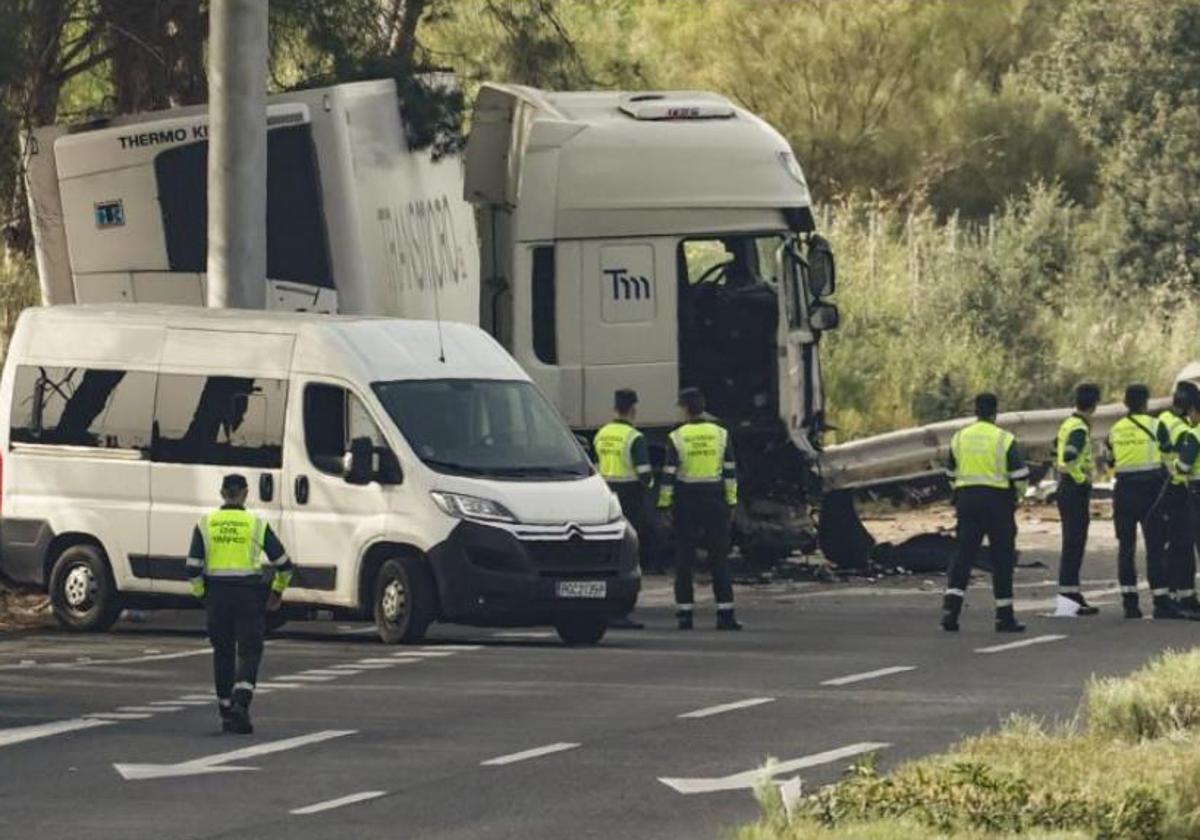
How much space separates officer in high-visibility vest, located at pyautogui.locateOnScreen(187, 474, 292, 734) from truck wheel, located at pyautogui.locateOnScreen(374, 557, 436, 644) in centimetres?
466

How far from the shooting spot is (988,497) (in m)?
23.3

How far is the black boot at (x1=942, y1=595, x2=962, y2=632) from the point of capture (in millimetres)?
23406

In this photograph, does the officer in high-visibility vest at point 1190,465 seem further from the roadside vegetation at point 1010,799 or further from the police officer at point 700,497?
the roadside vegetation at point 1010,799

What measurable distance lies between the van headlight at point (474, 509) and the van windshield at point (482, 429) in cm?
31

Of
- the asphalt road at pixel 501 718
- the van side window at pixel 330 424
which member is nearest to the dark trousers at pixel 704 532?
the asphalt road at pixel 501 718

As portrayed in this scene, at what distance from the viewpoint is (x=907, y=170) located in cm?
6222

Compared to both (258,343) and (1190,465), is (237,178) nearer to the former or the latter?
(258,343)

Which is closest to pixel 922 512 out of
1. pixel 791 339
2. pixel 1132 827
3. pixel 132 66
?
pixel 791 339

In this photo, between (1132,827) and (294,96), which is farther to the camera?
(294,96)

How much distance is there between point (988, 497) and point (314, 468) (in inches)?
192

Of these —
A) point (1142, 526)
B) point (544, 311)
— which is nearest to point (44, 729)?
point (1142, 526)

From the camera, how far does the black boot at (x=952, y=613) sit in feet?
76.8

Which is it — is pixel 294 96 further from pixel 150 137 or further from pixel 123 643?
pixel 123 643

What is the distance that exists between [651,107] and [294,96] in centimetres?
399
